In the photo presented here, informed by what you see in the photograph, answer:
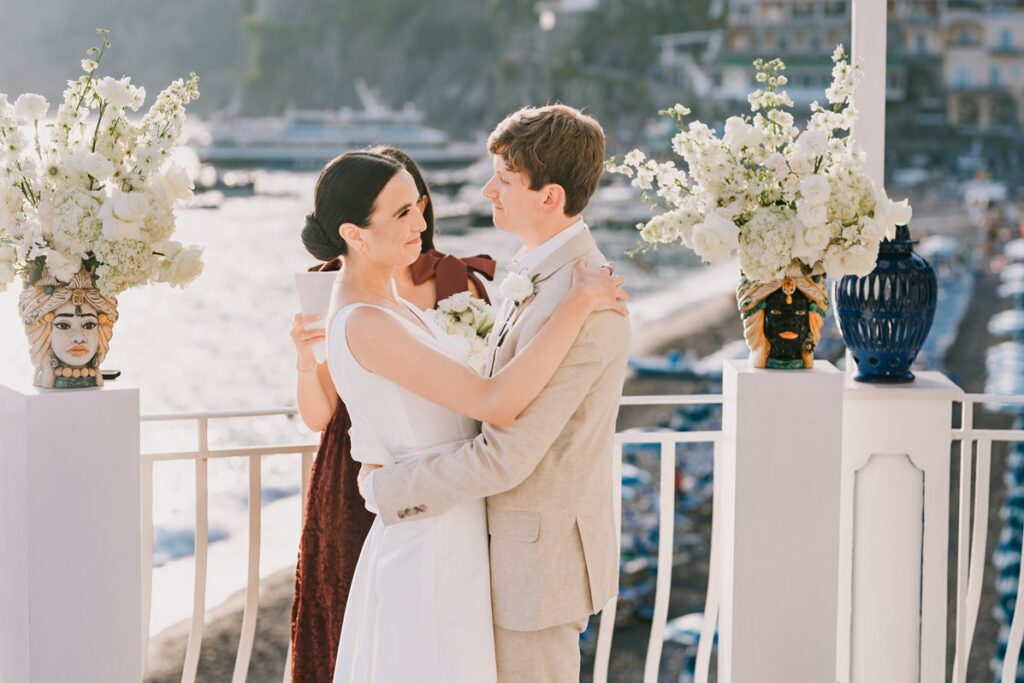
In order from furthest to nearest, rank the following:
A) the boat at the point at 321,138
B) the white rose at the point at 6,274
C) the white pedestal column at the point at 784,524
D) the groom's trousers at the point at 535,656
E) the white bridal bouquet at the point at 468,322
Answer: the boat at the point at 321,138 → the white pedestal column at the point at 784,524 → the white rose at the point at 6,274 → the white bridal bouquet at the point at 468,322 → the groom's trousers at the point at 535,656

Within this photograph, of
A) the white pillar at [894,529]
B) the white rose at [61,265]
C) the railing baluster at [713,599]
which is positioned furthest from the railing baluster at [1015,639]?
the white rose at [61,265]

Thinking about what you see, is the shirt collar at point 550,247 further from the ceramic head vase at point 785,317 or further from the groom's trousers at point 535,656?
the ceramic head vase at point 785,317

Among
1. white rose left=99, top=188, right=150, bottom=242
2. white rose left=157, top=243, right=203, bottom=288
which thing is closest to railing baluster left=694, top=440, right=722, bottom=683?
white rose left=157, top=243, right=203, bottom=288

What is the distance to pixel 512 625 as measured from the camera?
1886mm

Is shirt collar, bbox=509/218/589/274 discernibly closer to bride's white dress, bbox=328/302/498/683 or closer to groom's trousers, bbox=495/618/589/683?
bride's white dress, bbox=328/302/498/683

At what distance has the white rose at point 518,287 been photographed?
187 cm

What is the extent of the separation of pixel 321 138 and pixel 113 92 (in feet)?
128

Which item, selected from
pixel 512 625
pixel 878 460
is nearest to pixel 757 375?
pixel 878 460

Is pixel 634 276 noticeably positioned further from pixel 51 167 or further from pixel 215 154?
pixel 51 167

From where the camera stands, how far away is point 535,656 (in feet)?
6.21

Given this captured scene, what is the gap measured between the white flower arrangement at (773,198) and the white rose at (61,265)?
103cm

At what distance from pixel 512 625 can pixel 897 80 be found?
39.5 meters

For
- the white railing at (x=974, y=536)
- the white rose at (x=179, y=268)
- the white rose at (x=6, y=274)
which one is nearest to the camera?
the white rose at (x=6, y=274)

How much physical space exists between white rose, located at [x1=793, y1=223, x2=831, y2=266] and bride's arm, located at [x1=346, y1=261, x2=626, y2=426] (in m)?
0.73
